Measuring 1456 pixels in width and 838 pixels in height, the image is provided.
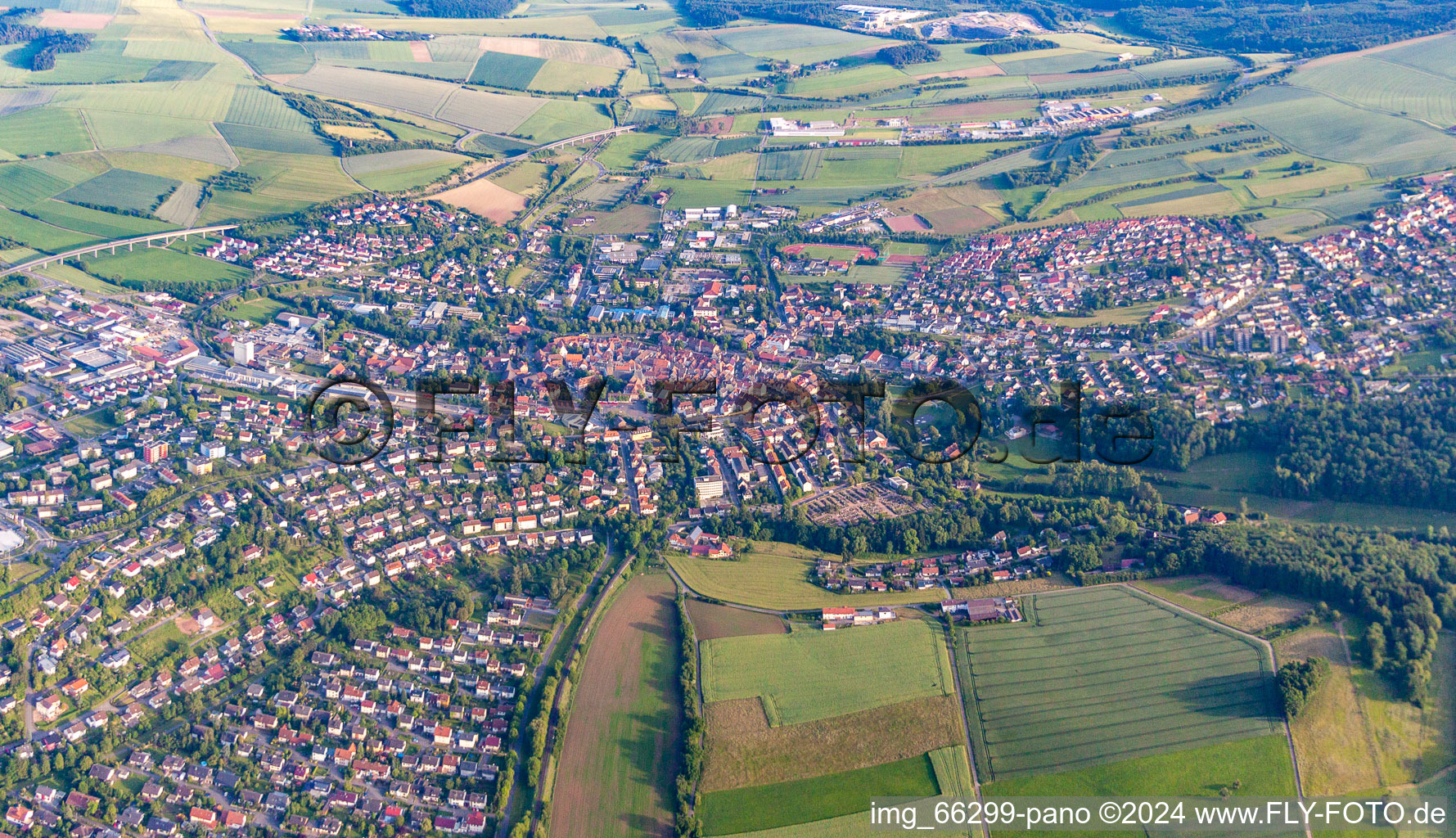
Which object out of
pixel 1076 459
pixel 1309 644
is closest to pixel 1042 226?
pixel 1076 459

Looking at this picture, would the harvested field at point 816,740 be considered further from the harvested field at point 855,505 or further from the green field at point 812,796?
the harvested field at point 855,505

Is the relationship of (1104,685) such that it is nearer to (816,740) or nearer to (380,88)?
(816,740)


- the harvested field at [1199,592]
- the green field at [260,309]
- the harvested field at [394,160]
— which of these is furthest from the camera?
the harvested field at [394,160]

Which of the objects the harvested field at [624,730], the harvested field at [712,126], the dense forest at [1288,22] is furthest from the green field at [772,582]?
the dense forest at [1288,22]

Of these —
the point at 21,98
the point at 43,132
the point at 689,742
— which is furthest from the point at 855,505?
the point at 21,98

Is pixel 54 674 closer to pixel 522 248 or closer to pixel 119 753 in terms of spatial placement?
pixel 119 753
